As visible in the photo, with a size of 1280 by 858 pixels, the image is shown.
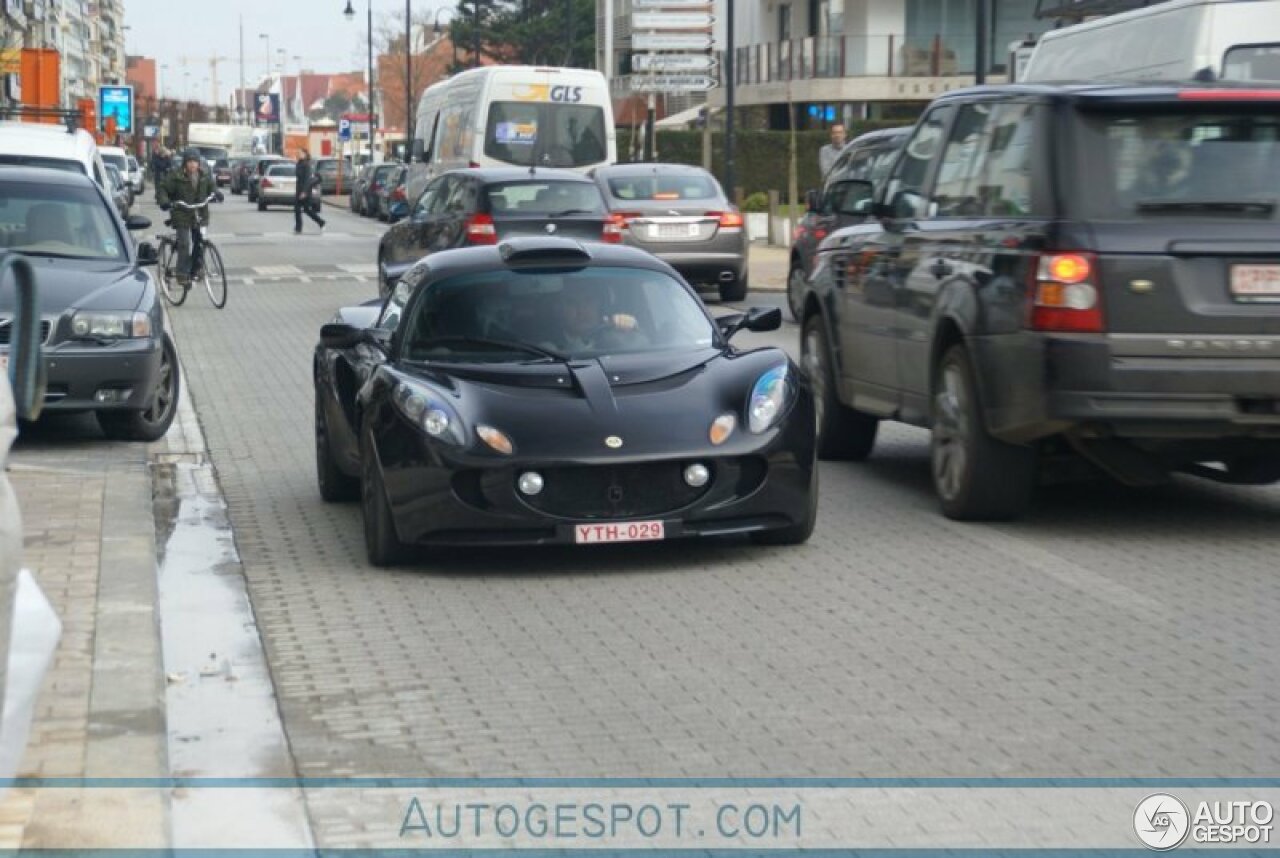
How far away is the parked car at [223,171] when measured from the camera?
104 m

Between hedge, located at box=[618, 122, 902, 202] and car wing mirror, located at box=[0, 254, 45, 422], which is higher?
car wing mirror, located at box=[0, 254, 45, 422]

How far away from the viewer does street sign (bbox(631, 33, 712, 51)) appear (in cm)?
4631

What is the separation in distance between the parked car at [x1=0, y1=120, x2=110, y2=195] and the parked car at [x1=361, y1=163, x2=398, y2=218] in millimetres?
40475

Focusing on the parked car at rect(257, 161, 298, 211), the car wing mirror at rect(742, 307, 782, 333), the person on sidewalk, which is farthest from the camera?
the parked car at rect(257, 161, 298, 211)

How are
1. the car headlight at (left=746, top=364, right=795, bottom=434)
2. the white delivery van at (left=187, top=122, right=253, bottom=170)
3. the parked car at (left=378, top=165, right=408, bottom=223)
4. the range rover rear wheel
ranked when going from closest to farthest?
the car headlight at (left=746, top=364, right=795, bottom=434)
the range rover rear wheel
the parked car at (left=378, top=165, right=408, bottom=223)
the white delivery van at (left=187, top=122, right=253, bottom=170)

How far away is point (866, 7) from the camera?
63.3 metres

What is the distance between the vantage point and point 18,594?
476cm

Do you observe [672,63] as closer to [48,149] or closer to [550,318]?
[48,149]

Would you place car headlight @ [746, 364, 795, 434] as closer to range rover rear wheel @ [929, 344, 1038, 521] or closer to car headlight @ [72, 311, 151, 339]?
range rover rear wheel @ [929, 344, 1038, 521]

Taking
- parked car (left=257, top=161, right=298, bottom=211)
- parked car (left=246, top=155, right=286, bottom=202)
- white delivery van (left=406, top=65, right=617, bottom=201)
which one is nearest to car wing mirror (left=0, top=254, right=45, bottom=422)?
white delivery van (left=406, top=65, right=617, bottom=201)

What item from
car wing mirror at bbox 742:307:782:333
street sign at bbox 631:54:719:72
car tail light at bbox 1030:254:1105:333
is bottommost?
car wing mirror at bbox 742:307:782:333

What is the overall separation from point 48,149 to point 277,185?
5159cm

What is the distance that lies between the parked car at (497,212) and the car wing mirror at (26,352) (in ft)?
61.9

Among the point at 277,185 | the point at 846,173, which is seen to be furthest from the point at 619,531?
the point at 277,185
